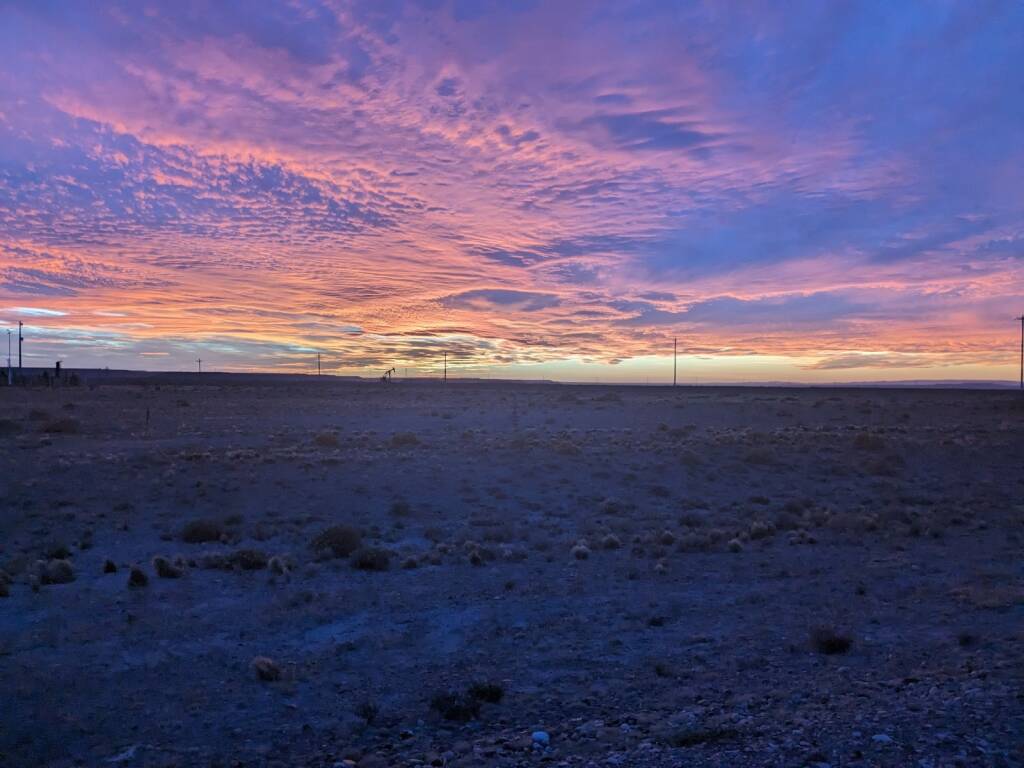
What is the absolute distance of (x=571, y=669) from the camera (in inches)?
403

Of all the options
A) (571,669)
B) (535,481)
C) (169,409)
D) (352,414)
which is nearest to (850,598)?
(571,669)

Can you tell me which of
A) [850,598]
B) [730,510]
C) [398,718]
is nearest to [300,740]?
[398,718]

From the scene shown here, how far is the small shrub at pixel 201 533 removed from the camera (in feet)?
58.8

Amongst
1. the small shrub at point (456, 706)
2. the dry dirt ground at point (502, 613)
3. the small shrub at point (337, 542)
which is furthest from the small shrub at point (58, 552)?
the small shrub at point (456, 706)

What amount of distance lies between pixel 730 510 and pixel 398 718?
52.5ft

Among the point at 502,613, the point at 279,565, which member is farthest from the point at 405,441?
the point at 502,613

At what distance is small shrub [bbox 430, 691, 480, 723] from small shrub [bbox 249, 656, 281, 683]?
2.21m

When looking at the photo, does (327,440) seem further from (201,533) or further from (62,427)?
(201,533)

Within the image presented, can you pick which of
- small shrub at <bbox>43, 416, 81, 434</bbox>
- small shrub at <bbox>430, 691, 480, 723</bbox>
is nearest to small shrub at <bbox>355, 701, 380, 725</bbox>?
small shrub at <bbox>430, 691, 480, 723</bbox>

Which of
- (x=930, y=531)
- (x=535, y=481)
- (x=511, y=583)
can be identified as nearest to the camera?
(x=511, y=583)

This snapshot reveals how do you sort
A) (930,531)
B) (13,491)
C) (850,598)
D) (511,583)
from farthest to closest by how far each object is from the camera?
(13,491) → (930,531) → (511,583) → (850,598)

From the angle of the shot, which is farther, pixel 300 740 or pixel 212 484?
pixel 212 484

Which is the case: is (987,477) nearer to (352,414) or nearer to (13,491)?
(13,491)

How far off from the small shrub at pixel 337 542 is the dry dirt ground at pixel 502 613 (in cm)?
7
